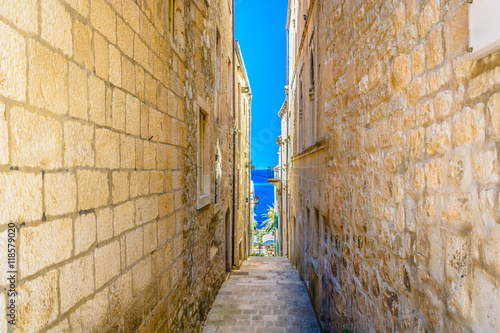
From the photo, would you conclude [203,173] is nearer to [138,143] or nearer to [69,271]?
[138,143]

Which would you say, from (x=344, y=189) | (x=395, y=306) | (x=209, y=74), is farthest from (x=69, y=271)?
(x=209, y=74)

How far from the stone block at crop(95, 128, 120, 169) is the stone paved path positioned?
404 centimetres

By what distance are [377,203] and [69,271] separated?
2256 millimetres

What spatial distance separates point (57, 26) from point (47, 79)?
11.3 inches

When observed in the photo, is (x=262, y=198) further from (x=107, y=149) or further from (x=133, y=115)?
(x=107, y=149)

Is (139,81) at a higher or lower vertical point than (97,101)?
higher

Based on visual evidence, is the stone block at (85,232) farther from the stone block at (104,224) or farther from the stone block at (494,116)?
the stone block at (494,116)

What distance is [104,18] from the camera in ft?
6.53

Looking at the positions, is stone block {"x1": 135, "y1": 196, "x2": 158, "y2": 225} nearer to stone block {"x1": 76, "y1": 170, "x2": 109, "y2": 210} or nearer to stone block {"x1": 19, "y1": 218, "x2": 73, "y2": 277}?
stone block {"x1": 76, "y1": 170, "x2": 109, "y2": 210}

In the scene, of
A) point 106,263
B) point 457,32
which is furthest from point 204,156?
point 457,32

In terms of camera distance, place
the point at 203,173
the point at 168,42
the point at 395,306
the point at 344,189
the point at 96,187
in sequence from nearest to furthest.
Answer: the point at 96,187, the point at 395,306, the point at 168,42, the point at 344,189, the point at 203,173

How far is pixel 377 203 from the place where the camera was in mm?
2596

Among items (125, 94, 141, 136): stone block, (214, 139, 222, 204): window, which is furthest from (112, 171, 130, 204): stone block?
(214, 139, 222, 204): window

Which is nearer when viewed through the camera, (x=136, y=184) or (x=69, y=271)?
(x=69, y=271)
